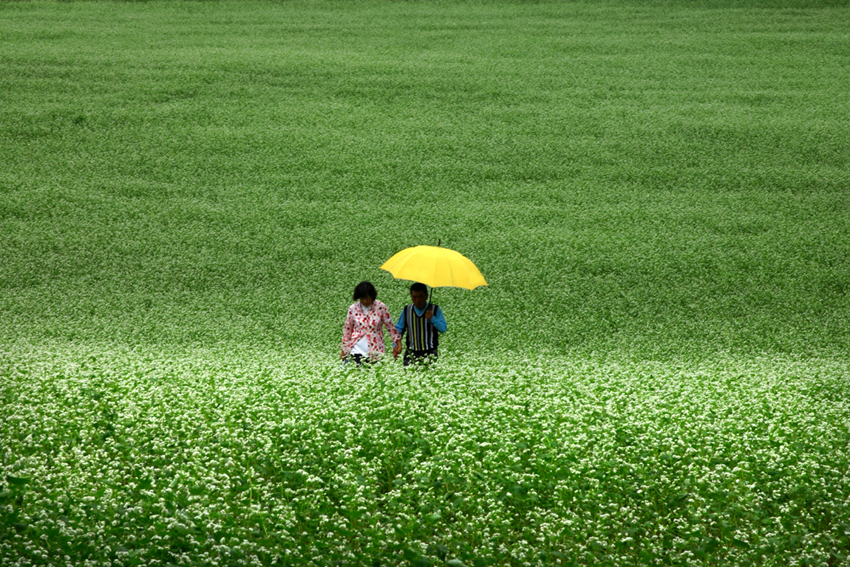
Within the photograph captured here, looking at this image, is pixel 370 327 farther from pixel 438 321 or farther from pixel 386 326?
pixel 438 321

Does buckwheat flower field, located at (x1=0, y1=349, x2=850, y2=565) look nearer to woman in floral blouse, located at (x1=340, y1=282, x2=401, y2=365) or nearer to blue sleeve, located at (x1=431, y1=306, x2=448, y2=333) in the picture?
woman in floral blouse, located at (x1=340, y1=282, x2=401, y2=365)

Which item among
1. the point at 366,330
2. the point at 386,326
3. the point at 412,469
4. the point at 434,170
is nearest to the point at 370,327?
the point at 366,330

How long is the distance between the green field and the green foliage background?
9 cm

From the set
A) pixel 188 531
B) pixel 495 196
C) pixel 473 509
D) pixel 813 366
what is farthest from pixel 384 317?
pixel 495 196

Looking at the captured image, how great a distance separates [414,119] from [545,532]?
14654mm

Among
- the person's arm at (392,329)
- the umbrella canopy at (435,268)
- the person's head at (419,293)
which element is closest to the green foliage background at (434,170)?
the person's arm at (392,329)

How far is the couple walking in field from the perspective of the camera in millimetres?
7420

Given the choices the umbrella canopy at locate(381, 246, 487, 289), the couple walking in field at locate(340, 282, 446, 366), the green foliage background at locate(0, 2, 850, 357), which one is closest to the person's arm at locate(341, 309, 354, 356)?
the couple walking in field at locate(340, 282, 446, 366)


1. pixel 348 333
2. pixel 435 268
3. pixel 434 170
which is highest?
pixel 434 170

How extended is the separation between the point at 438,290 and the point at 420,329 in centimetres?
483

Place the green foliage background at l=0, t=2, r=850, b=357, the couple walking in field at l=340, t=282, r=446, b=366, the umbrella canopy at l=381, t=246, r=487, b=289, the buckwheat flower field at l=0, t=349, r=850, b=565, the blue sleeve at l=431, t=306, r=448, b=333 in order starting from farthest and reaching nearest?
the green foliage background at l=0, t=2, r=850, b=357 → the blue sleeve at l=431, t=306, r=448, b=333 → the couple walking in field at l=340, t=282, r=446, b=366 → the umbrella canopy at l=381, t=246, r=487, b=289 → the buckwheat flower field at l=0, t=349, r=850, b=565

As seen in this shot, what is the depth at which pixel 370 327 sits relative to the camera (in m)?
7.47

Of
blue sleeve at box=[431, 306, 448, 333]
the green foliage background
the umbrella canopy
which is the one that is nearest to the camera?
the umbrella canopy

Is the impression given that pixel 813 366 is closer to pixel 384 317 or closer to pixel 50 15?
pixel 384 317
